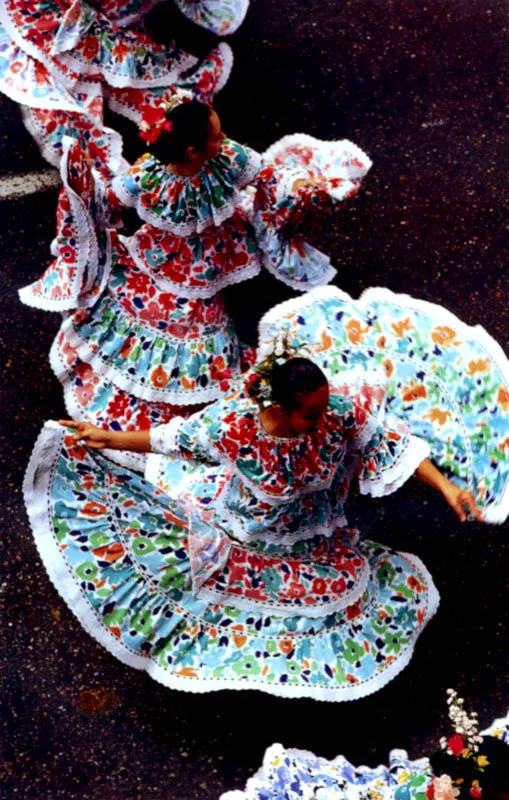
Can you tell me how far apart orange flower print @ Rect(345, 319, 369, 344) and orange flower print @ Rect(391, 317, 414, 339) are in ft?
0.33

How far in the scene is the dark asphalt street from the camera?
4727mm

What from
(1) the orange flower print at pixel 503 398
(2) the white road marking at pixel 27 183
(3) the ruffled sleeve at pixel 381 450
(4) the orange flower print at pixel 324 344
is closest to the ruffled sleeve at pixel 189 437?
(3) the ruffled sleeve at pixel 381 450

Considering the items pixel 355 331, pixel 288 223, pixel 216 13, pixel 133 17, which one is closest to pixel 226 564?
pixel 355 331

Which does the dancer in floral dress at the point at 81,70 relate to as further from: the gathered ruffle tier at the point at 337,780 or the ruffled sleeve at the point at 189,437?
the gathered ruffle tier at the point at 337,780

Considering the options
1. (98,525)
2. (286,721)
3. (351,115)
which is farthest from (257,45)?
(286,721)

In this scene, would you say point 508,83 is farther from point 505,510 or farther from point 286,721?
point 286,721

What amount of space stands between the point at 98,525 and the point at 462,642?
1622 millimetres

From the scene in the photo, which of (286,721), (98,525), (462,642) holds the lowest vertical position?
(286,721)

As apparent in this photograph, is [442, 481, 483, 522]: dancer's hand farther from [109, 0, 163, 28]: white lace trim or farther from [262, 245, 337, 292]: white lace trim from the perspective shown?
[109, 0, 163, 28]: white lace trim

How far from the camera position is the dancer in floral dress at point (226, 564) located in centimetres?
403

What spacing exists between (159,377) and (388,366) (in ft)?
3.04

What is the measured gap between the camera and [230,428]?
3.87 m

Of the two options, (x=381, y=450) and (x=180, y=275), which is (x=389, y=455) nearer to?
(x=381, y=450)

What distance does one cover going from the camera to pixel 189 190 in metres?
4.40
